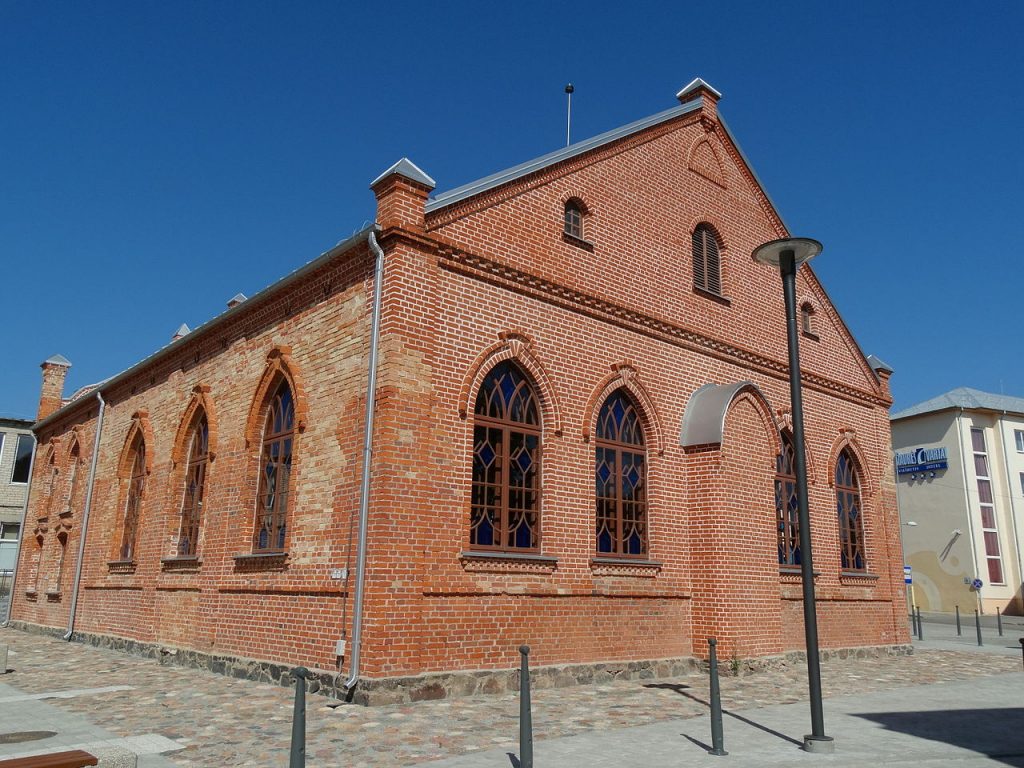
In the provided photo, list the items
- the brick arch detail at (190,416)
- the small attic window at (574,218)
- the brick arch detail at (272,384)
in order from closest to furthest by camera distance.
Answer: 1. the brick arch detail at (272,384)
2. the small attic window at (574,218)
3. the brick arch detail at (190,416)

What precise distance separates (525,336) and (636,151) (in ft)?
16.0

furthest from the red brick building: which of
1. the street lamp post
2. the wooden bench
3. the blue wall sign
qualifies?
the blue wall sign

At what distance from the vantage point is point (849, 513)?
17.2m

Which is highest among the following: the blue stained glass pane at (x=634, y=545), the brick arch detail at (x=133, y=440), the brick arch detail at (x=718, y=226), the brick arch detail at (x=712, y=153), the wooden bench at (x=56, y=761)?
the brick arch detail at (x=712, y=153)

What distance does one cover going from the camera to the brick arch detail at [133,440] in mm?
16656

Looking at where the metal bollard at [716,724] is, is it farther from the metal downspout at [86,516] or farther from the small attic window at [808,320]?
the metal downspout at [86,516]

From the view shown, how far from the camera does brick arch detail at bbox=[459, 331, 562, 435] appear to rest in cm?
1062

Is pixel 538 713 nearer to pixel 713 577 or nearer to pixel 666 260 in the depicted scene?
pixel 713 577

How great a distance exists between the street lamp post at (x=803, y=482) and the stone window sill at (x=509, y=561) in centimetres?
379

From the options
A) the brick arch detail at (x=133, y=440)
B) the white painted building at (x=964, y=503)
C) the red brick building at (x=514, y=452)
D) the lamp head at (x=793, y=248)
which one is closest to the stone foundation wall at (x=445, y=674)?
the red brick building at (x=514, y=452)

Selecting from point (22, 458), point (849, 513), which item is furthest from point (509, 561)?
point (22, 458)

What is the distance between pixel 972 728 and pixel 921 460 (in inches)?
1380

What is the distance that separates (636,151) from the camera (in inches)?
563

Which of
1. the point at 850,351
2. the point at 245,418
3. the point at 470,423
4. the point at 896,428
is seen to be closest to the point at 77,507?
the point at 245,418
